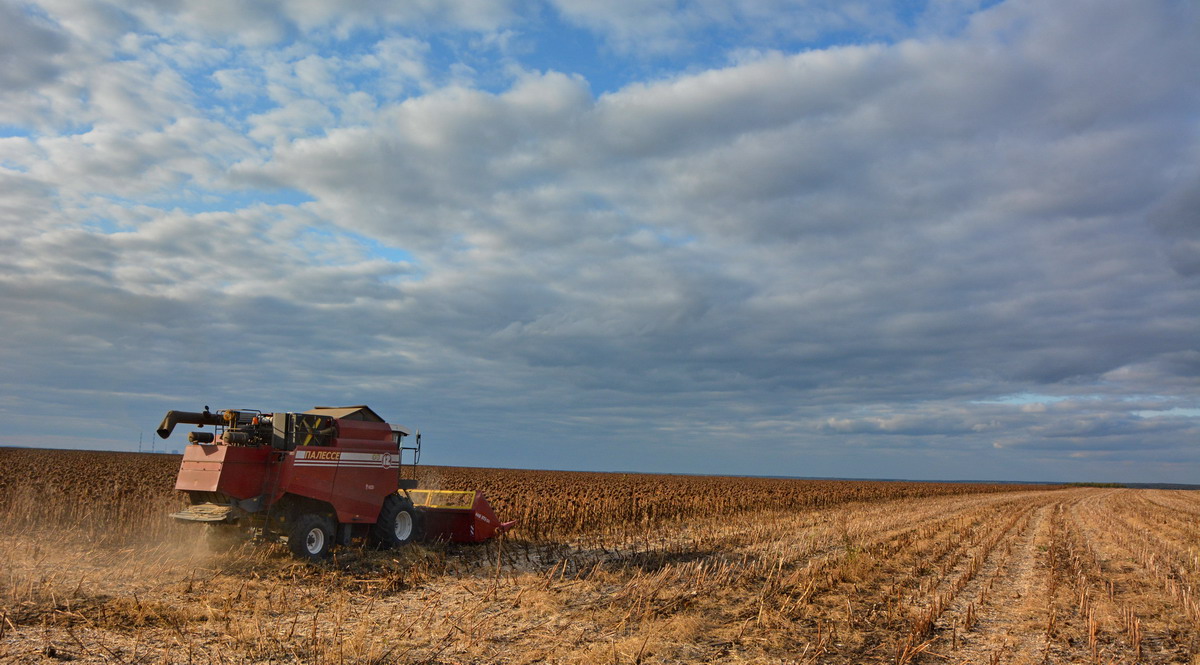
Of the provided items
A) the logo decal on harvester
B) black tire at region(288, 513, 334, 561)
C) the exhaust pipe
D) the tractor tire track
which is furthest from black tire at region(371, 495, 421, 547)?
the tractor tire track

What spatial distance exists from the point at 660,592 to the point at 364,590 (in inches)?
165

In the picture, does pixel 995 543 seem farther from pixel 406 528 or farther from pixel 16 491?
pixel 16 491

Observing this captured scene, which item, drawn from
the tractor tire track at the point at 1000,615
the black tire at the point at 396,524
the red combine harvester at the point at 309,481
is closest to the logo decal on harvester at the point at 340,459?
the red combine harvester at the point at 309,481

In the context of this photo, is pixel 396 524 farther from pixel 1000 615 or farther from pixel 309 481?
pixel 1000 615

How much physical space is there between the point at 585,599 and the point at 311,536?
17.3 ft

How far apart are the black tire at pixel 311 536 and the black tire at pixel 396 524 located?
1.05 m

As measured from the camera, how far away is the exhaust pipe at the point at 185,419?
12703 mm

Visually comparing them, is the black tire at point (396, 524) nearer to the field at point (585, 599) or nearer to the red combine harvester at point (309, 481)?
the red combine harvester at point (309, 481)

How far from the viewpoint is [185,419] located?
13.0 m

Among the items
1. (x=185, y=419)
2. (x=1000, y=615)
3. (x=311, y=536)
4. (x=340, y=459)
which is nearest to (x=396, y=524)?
(x=340, y=459)

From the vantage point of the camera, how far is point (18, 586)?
31.0 ft

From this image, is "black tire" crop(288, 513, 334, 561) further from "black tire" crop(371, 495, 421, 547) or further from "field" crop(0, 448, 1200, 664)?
"black tire" crop(371, 495, 421, 547)

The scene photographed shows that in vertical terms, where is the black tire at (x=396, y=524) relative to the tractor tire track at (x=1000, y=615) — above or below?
above

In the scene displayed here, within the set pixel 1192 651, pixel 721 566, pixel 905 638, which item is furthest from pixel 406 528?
pixel 1192 651
